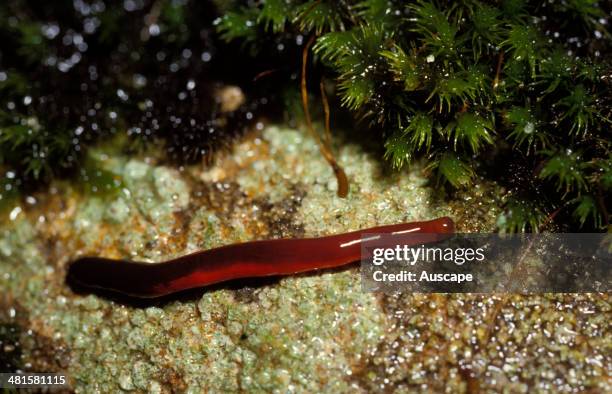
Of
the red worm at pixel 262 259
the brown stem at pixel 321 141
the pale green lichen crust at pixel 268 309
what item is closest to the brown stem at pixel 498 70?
the pale green lichen crust at pixel 268 309

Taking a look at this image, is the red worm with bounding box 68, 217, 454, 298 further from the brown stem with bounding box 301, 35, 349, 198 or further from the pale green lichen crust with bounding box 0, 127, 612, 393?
the brown stem with bounding box 301, 35, 349, 198

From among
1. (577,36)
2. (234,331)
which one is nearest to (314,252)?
(234,331)

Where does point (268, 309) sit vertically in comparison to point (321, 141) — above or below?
below

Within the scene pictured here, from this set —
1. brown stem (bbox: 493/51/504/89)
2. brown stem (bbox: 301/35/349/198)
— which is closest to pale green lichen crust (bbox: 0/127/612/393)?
brown stem (bbox: 301/35/349/198)

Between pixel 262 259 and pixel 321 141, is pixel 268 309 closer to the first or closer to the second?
pixel 262 259

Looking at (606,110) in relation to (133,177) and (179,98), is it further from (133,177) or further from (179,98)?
(133,177)

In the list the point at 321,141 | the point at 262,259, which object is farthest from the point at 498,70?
the point at 262,259
